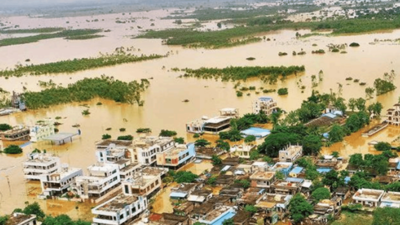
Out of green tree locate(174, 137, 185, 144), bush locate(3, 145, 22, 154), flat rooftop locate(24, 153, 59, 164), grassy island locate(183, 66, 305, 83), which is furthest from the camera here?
grassy island locate(183, 66, 305, 83)

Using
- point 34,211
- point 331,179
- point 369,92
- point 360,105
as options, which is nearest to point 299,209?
point 331,179

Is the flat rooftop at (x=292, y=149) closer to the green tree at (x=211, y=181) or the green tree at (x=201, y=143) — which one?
the green tree at (x=211, y=181)

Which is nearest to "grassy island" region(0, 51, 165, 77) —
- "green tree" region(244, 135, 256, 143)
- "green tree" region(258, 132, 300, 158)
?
"green tree" region(244, 135, 256, 143)

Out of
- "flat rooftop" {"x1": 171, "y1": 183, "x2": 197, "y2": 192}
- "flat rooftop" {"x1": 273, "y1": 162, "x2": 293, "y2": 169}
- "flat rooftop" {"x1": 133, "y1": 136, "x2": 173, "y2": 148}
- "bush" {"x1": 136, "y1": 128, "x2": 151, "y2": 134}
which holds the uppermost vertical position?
"flat rooftop" {"x1": 133, "y1": 136, "x2": 173, "y2": 148}

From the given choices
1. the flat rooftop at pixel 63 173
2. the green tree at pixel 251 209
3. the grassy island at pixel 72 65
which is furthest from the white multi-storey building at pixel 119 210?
the grassy island at pixel 72 65

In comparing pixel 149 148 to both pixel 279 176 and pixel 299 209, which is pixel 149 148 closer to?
pixel 279 176

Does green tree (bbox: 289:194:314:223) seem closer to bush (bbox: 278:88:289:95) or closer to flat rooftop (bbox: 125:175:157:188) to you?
flat rooftop (bbox: 125:175:157:188)
